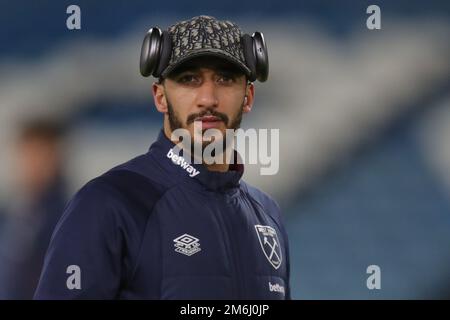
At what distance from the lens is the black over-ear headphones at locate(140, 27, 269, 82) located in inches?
73.0

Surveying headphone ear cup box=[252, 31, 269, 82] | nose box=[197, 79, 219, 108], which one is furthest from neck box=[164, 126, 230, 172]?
headphone ear cup box=[252, 31, 269, 82]

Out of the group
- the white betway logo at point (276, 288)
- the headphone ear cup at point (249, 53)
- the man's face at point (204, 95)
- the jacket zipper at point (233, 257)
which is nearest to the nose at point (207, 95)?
the man's face at point (204, 95)

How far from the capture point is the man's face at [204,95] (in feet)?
5.96

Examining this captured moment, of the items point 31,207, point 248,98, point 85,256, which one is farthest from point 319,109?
point 85,256

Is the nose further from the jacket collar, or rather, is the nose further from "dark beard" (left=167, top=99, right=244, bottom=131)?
the jacket collar

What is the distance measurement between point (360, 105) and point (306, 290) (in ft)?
2.46

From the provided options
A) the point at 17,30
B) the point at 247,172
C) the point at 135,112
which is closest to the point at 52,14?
the point at 17,30

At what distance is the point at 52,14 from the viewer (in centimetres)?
326

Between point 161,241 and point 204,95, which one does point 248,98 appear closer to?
point 204,95

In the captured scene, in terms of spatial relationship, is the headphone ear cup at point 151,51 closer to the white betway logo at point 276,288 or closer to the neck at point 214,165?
the neck at point 214,165

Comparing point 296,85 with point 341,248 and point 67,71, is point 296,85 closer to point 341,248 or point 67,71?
point 341,248

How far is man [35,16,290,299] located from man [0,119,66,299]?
1.12 metres

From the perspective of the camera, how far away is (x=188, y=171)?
183 cm
